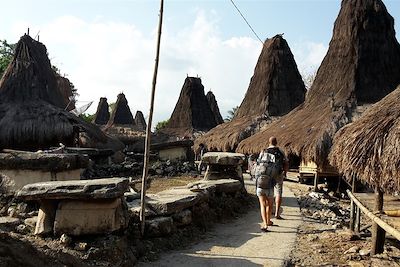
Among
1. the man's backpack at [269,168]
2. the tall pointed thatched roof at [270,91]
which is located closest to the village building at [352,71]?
the tall pointed thatched roof at [270,91]

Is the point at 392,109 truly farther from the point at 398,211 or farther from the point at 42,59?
the point at 42,59

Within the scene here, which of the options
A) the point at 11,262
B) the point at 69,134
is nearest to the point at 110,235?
the point at 11,262

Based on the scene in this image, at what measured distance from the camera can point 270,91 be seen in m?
21.6

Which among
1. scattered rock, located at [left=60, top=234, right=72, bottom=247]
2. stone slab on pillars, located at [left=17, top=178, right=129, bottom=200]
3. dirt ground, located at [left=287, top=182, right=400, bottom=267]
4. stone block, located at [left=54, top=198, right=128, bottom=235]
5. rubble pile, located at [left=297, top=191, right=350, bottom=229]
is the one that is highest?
stone slab on pillars, located at [left=17, top=178, right=129, bottom=200]

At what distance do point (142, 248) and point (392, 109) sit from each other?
13.0ft

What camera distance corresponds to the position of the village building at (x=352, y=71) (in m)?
15.1

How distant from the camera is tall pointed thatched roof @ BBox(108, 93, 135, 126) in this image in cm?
3747

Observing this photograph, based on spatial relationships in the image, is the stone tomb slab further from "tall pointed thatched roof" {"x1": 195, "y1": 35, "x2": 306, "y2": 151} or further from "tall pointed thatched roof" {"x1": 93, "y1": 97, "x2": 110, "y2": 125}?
"tall pointed thatched roof" {"x1": 93, "y1": 97, "x2": 110, "y2": 125}

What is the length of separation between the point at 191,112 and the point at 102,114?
14.2 metres

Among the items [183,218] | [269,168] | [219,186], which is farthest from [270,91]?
[183,218]

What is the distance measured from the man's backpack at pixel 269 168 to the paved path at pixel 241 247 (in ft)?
2.68

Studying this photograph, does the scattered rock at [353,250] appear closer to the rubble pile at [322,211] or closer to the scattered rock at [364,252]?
the scattered rock at [364,252]

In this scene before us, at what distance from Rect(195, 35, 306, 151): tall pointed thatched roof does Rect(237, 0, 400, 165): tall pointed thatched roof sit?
13.8 feet

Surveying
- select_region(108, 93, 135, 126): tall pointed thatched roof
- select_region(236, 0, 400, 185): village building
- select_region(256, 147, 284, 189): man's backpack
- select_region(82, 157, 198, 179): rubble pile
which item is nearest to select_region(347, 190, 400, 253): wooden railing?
select_region(256, 147, 284, 189): man's backpack
